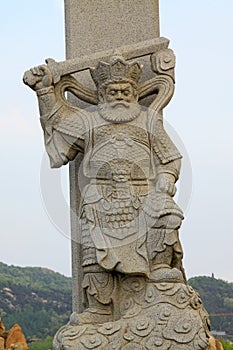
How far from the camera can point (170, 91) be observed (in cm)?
692

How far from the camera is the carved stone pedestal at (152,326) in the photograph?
20.5ft

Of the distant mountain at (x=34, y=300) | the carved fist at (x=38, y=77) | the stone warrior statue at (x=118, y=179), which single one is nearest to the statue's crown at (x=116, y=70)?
the stone warrior statue at (x=118, y=179)

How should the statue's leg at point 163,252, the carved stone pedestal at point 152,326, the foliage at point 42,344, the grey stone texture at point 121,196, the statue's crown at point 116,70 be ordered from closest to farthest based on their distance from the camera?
1. the carved stone pedestal at point 152,326
2. the grey stone texture at point 121,196
3. the statue's leg at point 163,252
4. the statue's crown at point 116,70
5. the foliage at point 42,344

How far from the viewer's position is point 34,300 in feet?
77.0

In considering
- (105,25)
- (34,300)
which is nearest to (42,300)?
(34,300)

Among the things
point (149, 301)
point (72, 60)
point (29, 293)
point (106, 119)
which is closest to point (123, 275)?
point (149, 301)

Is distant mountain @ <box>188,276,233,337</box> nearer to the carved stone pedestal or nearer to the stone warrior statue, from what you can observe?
the stone warrior statue

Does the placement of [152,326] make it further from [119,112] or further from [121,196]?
[119,112]

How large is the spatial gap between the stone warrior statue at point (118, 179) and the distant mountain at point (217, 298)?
9100 millimetres

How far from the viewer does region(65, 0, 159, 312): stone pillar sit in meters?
7.30

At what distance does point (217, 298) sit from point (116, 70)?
11.6 metres

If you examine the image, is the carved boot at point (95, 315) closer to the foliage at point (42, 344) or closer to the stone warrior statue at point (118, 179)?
the stone warrior statue at point (118, 179)

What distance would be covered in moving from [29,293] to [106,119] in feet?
56.4

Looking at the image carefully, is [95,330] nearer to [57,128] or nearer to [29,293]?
[57,128]
